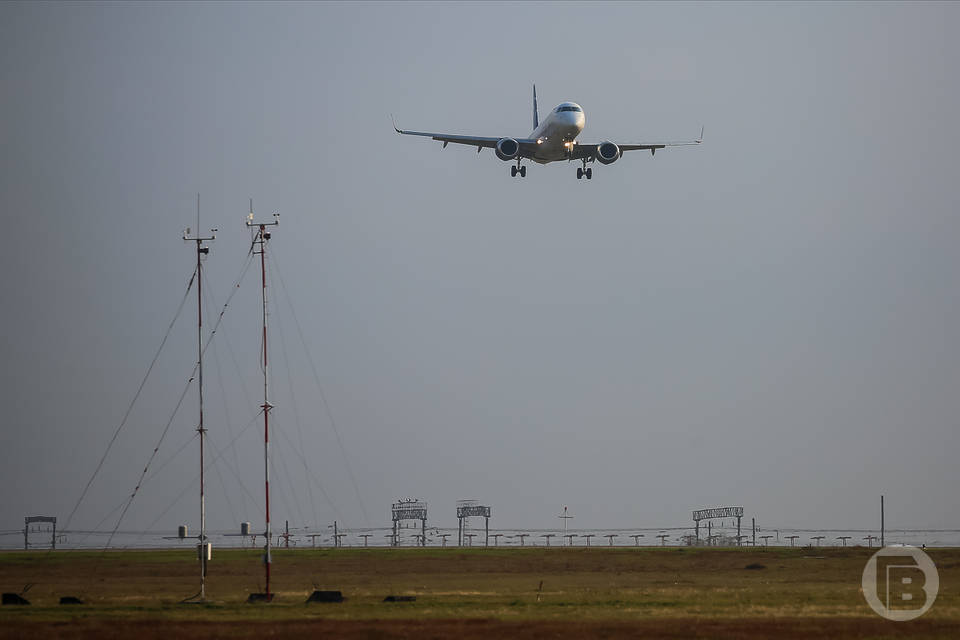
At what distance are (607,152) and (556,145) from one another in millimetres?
5282

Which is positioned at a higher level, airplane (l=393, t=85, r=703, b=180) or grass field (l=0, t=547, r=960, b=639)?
airplane (l=393, t=85, r=703, b=180)

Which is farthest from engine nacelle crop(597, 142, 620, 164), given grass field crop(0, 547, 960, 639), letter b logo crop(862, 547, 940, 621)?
letter b logo crop(862, 547, 940, 621)

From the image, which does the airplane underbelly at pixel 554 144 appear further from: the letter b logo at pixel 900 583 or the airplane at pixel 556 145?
the letter b logo at pixel 900 583

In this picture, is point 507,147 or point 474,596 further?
point 507,147

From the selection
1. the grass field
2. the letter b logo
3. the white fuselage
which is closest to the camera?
the grass field

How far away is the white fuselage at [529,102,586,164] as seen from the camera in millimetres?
89062

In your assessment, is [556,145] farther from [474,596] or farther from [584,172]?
[474,596]

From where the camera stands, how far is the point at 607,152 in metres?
94.8

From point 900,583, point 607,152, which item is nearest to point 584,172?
point 607,152

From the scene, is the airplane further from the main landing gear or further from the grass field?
the grass field

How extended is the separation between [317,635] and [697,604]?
18.5 m

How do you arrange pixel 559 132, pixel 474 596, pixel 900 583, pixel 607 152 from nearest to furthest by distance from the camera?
1. pixel 474 596
2. pixel 900 583
3. pixel 559 132
4. pixel 607 152

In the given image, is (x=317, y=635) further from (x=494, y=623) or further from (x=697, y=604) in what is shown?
(x=697, y=604)

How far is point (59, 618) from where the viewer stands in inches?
1863
